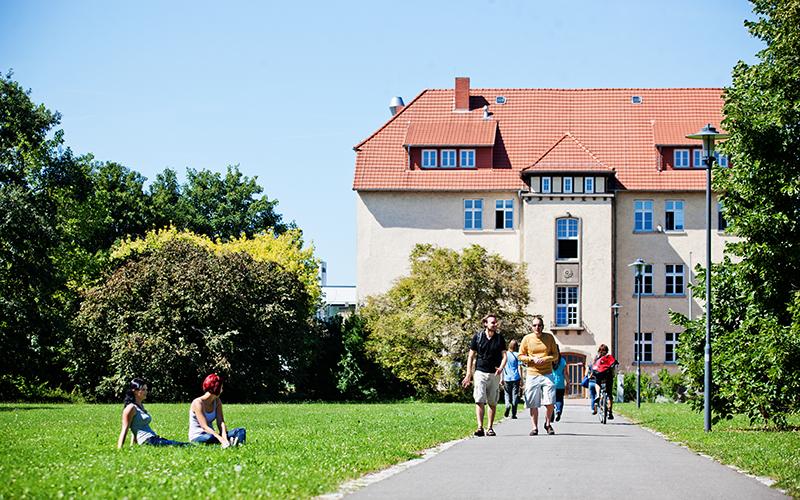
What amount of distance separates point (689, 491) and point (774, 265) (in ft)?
46.9

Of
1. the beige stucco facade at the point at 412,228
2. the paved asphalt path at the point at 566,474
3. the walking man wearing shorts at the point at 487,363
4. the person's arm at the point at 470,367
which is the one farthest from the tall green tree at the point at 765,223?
the beige stucco facade at the point at 412,228

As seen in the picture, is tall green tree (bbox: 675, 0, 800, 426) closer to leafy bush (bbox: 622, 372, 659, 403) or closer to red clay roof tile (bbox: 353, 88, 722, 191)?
leafy bush (bbox: 622, 372, 659, 403)

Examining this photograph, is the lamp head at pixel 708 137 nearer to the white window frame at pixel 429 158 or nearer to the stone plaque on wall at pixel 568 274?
the stone plaque on wall at pixel 568 274

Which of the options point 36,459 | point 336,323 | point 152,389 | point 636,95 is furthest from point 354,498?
point 636,95

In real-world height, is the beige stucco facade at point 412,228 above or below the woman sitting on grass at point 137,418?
above

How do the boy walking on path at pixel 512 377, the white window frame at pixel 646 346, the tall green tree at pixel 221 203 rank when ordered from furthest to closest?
the tall green tree at pixel 221 203, the white window frame at pixel 646 346, the boy walking on path at pixel 512 377

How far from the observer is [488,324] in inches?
824

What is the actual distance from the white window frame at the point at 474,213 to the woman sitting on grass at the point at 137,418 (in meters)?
51.3

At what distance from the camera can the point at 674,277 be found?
6919 centimetres

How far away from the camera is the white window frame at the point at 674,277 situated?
69.1 metres

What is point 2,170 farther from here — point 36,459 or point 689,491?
point 689,491

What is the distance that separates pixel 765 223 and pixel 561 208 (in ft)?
134

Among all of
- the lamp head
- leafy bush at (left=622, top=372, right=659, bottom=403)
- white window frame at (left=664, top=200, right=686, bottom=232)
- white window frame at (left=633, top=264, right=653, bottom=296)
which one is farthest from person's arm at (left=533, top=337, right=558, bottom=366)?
white window frame at (left=664, top=200, right=686, bottom=232)

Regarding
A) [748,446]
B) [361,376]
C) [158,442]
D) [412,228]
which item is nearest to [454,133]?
[412,228]
